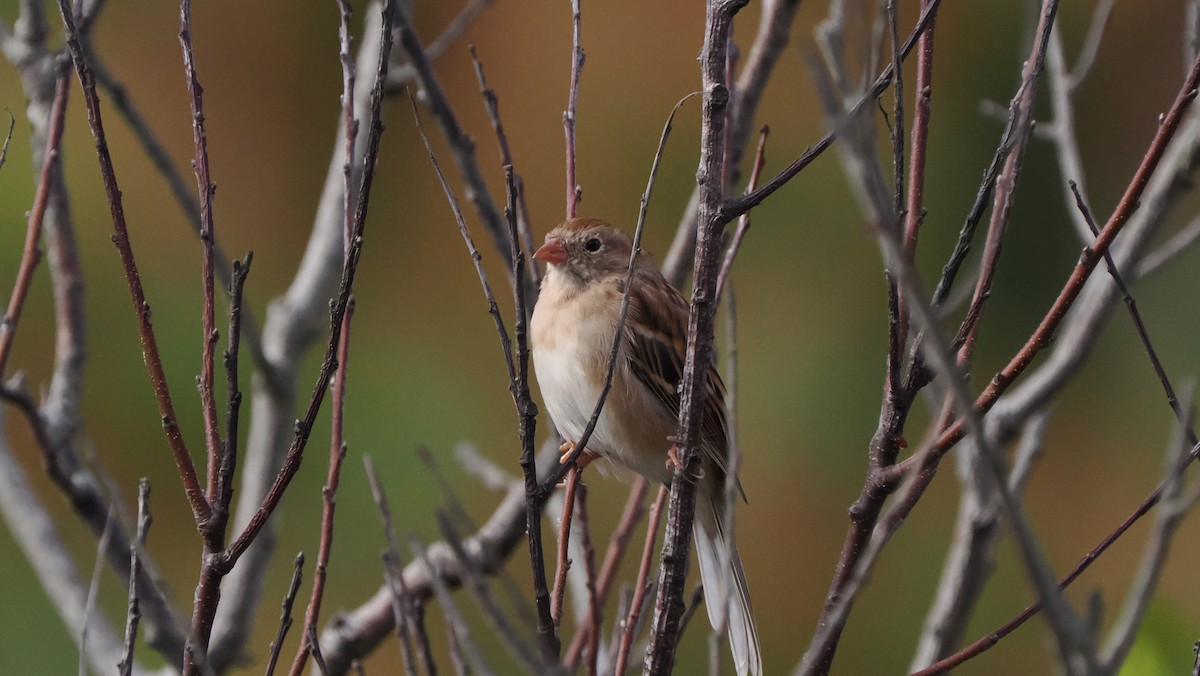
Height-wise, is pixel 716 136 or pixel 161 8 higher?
pixel 161 8

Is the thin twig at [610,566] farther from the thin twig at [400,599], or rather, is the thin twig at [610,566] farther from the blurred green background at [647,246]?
the blurred green background at [647,246]

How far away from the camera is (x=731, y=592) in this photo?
1.36 metres

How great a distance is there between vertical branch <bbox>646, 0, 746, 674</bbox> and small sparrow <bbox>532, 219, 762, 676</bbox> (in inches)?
32.0

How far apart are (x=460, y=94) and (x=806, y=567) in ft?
5.46

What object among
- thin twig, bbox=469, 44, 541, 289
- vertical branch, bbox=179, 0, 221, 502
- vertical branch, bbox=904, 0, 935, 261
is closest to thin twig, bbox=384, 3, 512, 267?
thin twig, bbox=469, 44, 541, 289

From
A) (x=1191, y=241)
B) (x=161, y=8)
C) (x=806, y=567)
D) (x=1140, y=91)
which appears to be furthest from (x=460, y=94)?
(x=1191, y=241)

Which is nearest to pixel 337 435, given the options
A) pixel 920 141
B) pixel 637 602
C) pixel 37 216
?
pixel 637 602

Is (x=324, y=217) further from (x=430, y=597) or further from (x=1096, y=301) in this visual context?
(x=1096, y=301)

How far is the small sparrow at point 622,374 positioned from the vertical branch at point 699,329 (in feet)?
2.67

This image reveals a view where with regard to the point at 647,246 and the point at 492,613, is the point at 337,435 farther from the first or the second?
the point at 647,246

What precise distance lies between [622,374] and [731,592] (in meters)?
0.74

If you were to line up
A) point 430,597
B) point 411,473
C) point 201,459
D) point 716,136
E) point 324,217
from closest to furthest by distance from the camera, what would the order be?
point 716,136 < point 430,597 < point 324,217 < point 201,459 < point 411,473

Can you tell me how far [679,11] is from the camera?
10.8 feet

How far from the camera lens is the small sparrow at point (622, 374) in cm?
200
